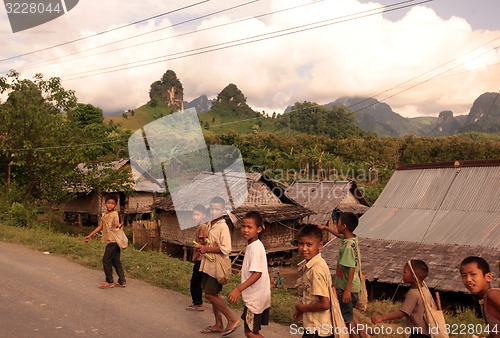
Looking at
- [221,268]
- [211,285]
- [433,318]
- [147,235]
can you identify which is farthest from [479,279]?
[147,235]

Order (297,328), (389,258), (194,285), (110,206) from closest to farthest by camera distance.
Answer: (297,328) < (194,285) < (110,206) < (389,258)

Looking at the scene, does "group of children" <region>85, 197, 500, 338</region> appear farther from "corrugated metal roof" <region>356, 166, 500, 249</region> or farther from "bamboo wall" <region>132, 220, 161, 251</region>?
"bamboo wall" <region>132, 220, 161, 251</region>

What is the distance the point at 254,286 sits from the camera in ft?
14.8

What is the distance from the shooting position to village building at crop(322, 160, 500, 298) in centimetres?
1312

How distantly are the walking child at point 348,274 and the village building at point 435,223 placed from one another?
27.9ft

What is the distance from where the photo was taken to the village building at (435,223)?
13117 mm

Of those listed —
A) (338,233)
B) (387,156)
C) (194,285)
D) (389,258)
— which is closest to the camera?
(338,233)

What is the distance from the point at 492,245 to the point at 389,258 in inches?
116

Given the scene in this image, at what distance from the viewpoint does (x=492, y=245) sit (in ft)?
42.6

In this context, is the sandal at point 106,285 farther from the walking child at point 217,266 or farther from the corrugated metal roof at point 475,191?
the corrugated metal roof at point 475,191

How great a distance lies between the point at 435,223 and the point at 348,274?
11586 mm

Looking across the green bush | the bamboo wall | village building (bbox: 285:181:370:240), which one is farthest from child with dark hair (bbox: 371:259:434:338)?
village building (bbox: 285:181:370:240)

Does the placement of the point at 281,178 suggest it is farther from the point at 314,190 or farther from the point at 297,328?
the point at 297,328

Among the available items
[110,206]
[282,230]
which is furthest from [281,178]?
[110,206]
